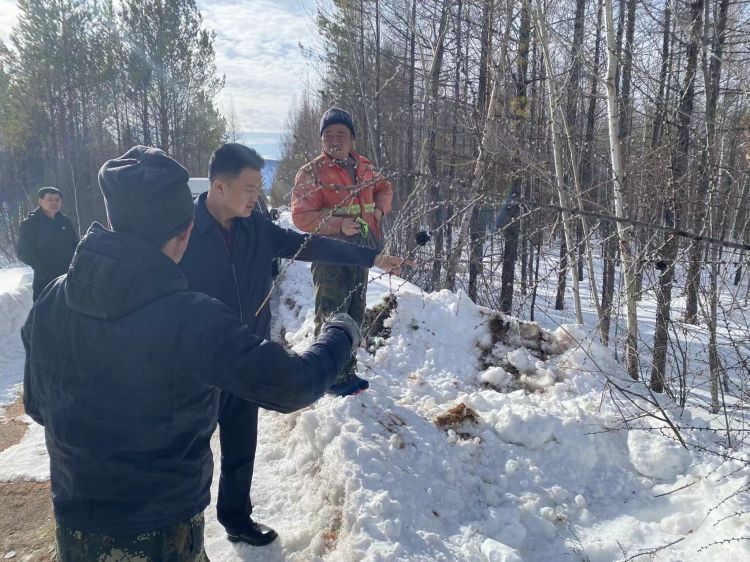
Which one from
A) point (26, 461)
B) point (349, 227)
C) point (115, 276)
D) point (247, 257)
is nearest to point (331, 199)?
point (349, 227)

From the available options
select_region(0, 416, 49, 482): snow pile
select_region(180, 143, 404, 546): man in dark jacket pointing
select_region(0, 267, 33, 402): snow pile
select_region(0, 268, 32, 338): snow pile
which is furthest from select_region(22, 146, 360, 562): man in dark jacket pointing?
select_region(0, 268, 32, 338): snow pile

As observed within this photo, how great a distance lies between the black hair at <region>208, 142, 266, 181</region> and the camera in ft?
7.64

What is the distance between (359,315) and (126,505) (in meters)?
2.47

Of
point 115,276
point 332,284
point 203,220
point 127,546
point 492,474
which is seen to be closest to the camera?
point 115,276

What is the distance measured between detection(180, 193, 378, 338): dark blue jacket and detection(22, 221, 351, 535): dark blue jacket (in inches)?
30.5

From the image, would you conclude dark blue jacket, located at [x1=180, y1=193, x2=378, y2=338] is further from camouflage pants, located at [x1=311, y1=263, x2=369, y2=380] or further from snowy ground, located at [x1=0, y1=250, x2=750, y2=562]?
camouflage pants, located at [x1=311, y1=263, x2=369, y2=380]

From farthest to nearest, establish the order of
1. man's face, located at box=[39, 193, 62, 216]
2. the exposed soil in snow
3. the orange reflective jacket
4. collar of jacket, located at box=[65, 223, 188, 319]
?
man's face, located at box=[39, 193, 62, 216] < the orange reflective jacket < the exposed soil in snow < collar of jacket, located at box=[65, 223, 188, 319]

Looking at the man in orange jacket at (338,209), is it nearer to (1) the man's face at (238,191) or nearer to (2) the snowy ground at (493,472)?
(2) the snowy ground at (493,472)

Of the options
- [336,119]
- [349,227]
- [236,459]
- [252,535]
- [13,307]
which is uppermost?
[336,119]

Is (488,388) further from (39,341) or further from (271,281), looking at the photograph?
(39,341)

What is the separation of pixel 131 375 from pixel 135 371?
0.05 feet

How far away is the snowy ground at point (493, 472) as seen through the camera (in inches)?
103

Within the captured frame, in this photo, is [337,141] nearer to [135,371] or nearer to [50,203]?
[135,371]

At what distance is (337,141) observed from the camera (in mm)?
3494
